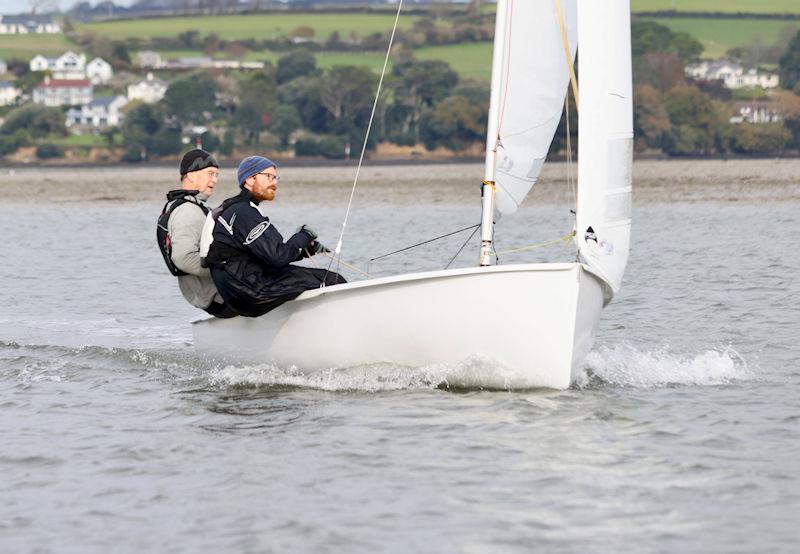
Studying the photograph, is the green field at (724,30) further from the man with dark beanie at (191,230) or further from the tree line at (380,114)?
the man with dark beanie at (191,230)

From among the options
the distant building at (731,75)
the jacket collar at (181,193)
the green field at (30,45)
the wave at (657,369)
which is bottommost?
the wave at (657,369)

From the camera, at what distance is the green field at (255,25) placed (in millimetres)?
165000

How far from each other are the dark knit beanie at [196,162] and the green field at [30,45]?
572 feet

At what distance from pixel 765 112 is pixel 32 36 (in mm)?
103560

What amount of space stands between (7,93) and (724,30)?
75.9 m

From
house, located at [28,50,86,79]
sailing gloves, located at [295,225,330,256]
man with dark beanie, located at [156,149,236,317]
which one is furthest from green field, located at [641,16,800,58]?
sailing gloves, located at [295,225,330,256]

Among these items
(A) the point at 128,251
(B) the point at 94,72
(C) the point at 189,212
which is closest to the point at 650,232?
(A) the point at 128,251

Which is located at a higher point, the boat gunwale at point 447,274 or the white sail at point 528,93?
the white sail at point 528,93

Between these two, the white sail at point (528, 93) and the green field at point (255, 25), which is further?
the green field at point (255, 25)

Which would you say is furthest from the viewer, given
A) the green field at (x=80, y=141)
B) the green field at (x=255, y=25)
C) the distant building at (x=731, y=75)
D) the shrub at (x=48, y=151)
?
the green field at (x=255, y=25)

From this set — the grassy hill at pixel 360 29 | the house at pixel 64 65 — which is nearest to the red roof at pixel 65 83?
the house at pixel 64 65

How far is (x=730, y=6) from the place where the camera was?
148375 mm

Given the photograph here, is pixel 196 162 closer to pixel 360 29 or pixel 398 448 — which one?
pixel 398 448

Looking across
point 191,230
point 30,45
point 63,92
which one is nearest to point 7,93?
point 63,92
